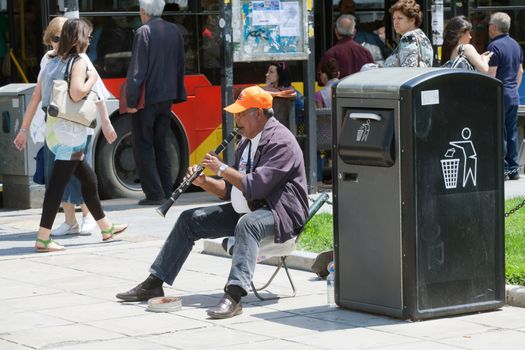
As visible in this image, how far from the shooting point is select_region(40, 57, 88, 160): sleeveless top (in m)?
9.68

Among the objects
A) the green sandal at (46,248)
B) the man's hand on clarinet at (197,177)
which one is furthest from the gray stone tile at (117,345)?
the green sandal at (46,248)

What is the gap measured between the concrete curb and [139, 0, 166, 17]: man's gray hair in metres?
3.31

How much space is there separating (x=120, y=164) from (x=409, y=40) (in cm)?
463

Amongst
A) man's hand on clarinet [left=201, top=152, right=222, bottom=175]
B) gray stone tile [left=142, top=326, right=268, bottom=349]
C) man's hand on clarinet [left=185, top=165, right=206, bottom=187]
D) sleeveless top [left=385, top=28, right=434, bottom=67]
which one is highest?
sleeveless top [left=385, top=28, right=434, bottom=67]

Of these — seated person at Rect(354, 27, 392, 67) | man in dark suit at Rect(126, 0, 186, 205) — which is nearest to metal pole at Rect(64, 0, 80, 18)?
man in dark suit at Rect(126, 0, 186, 205)

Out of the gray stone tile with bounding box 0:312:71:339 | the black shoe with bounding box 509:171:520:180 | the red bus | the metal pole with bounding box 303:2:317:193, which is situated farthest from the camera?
the black shoe with bounding box 509:171:520:180

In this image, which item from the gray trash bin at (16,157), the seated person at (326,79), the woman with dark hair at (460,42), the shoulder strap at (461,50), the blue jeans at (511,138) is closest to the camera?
the shoulder strap at (461,50)

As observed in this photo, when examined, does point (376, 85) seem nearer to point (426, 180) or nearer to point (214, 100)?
point (426, 180)

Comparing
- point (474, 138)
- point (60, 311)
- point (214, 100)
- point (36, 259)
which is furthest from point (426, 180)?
point (214, 100)

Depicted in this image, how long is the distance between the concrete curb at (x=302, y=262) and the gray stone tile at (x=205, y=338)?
5.32 ft

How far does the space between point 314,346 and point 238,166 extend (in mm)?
1604

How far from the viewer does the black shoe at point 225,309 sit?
711 cm

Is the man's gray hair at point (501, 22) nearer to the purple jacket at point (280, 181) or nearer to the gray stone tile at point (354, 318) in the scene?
the purple jacket at point (280, 181)

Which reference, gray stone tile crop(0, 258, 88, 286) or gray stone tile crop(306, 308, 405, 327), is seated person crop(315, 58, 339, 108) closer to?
gray stone tile crop(0, 258, 88, 286)
